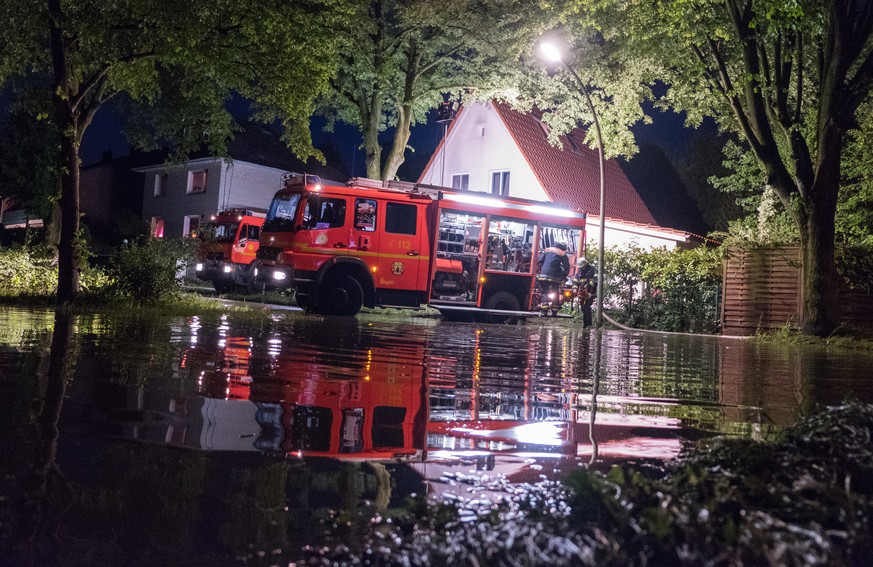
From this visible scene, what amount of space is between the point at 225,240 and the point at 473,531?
32.2 m

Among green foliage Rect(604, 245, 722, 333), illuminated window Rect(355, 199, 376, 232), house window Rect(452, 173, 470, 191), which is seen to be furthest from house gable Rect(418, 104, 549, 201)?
illuminated window Rect(355, 199, 376, 232)

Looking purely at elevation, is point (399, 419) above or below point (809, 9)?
below

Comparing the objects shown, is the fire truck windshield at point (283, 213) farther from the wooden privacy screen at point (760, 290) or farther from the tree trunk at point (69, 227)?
the wooden privacy screen at point (760, 290)

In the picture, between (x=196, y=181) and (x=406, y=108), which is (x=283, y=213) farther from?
(x=196, y=181)

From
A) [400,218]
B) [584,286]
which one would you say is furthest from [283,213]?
[584,286]

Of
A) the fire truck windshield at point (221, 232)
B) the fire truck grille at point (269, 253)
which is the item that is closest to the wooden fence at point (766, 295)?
the fire truck grille at point (269, 253)

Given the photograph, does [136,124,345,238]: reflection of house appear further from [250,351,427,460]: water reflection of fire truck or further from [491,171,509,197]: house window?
[250,351,427,460]: water reflection of fire truck

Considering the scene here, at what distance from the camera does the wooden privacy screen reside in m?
23.5

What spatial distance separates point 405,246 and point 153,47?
7.74m

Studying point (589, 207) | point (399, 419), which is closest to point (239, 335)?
point (399, 419)

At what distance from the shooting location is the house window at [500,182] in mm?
41500

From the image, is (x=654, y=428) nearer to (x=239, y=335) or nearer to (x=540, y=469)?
(x=540, y=469)

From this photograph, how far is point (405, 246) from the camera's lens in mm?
22422

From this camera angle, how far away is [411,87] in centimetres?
3209
